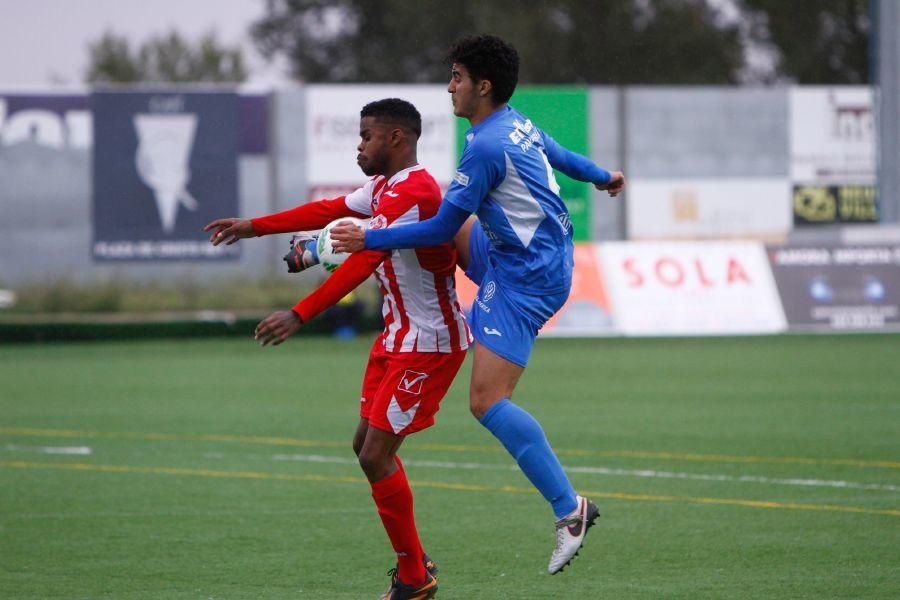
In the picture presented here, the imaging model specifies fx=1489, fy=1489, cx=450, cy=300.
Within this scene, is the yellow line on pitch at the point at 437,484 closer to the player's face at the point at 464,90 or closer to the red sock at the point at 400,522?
the red sock at the point at 400,522

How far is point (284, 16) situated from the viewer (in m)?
62.5

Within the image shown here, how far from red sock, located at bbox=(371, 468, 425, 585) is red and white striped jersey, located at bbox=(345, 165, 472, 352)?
611mm

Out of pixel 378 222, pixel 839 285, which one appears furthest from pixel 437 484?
pixel 839 285

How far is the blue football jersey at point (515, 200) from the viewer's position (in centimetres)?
640

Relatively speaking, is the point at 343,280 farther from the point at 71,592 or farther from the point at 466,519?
the point at 466,519

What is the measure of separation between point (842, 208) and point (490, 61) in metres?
31.5

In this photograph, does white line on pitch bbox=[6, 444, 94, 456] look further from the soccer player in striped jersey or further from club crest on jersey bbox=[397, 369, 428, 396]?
club crest on jersey bbox=[397, 369, 428, 396]

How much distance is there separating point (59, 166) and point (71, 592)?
90.1 ft

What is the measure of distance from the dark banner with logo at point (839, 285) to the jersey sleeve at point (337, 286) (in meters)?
17.7

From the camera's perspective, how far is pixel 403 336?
667 cm

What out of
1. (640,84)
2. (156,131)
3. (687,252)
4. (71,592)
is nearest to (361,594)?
(71,592)

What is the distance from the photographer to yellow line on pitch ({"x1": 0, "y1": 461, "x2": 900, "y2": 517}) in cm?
884

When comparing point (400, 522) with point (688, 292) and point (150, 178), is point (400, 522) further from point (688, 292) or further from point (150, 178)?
point (150, 178)

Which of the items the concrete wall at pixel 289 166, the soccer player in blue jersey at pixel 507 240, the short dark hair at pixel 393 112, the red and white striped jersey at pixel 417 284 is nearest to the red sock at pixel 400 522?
the soccer player in blue jersey at pixel 507 240
